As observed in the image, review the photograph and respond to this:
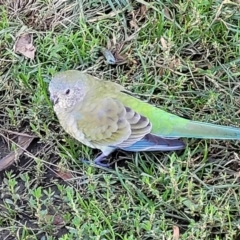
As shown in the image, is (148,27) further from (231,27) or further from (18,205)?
(18,205)

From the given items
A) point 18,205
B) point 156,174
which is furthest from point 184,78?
point 18,205

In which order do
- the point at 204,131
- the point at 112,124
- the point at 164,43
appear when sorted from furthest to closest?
the point at 164,43 < the point at 112,124 < the point at 204,131

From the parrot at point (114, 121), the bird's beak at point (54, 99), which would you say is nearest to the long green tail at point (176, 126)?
the parrot at point (114, 121)

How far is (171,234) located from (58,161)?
855 millimetres

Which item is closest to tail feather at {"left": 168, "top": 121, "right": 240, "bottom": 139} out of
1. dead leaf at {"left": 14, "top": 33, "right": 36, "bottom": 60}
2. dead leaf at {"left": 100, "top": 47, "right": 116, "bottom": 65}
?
dead leaf at {"left": 100, "top": 47, "right": 116, "bottom": 65}

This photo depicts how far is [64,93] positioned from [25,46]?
78 centimetres

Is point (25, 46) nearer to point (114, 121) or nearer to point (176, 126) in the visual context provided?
point (114, 121)

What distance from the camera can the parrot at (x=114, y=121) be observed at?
363cm

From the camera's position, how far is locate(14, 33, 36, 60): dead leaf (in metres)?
4.38

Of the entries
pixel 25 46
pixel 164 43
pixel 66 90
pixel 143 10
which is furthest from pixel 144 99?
pixel 25 46

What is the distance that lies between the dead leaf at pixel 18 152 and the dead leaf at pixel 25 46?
607 millimetres

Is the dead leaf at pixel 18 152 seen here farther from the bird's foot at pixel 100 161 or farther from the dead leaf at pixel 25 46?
the dead leaf at pixel 25 46

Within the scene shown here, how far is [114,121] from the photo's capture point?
3.69m

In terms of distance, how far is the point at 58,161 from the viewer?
392 centimetres
